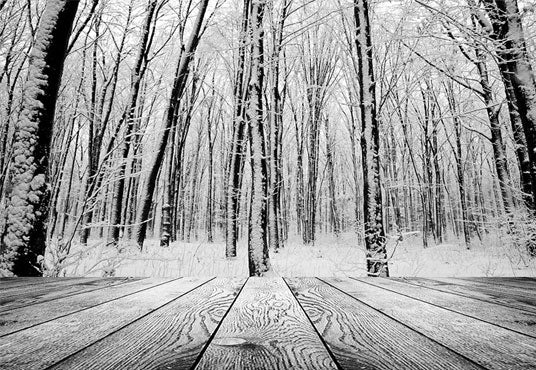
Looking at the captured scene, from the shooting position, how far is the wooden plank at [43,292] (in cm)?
165

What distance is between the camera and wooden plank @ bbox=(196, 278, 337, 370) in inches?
32.2

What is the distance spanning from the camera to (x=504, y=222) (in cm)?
556

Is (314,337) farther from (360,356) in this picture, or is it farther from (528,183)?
(528,183)

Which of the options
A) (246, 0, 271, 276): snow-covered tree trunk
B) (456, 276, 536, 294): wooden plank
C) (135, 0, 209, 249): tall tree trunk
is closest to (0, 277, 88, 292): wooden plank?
(246, 0, 271, 276): snow-covered tree trunk

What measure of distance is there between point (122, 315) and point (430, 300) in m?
1.69

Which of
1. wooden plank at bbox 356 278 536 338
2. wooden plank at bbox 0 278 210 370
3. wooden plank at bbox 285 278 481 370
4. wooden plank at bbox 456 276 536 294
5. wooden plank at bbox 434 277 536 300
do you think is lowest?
wooden plank at bbox 456 276 536 294

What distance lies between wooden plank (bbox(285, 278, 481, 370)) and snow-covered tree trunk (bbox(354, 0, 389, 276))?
390 centimetres

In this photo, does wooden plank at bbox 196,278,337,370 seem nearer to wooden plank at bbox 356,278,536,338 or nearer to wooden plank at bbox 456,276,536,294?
wooden plank at bbox 356,278,536,338

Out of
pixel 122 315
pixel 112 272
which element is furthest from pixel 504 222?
pixel 112 272

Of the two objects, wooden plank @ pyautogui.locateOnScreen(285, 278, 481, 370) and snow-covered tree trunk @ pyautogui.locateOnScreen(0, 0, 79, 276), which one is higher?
snow-covered tree trunk @ pyautogui.locateOnScreen(0, 0, 79, 276)

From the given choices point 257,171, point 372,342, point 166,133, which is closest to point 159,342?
point 372,342

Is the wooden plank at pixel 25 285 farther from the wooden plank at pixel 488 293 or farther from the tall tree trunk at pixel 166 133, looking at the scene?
the tall tree trunk at pixel 166 133

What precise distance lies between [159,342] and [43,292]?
153 centimetres

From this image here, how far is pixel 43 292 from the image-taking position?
6.52ft
